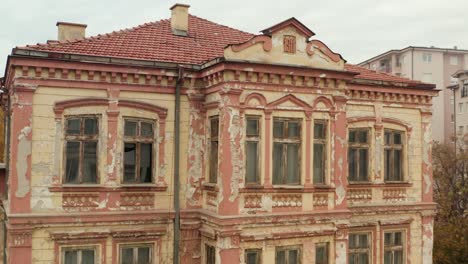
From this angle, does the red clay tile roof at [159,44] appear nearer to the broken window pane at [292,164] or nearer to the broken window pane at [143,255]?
the broken window pane at [292,164]

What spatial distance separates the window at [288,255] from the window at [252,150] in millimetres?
1978

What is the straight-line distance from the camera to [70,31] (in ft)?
54.1

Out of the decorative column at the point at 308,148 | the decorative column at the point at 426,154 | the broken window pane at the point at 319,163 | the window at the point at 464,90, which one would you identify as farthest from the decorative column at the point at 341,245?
the window at the point at 464,90

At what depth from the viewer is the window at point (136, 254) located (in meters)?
13.4

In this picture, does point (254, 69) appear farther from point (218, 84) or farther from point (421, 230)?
point (421, 230)

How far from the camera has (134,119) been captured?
13555 mm

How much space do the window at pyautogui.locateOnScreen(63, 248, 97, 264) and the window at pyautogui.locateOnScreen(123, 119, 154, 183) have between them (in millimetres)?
1997

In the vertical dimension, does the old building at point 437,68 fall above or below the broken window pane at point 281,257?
above

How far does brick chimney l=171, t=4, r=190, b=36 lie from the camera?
16438 mm

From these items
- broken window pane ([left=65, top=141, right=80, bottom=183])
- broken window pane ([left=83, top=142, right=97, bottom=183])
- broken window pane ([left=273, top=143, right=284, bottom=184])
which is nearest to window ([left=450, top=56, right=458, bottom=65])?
broken window pane ([left=273, top=143, right=284, bottom=184])

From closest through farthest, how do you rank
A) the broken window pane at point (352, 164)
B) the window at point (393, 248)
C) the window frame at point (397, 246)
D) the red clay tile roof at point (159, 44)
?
the red clay tile roof at point (159, 44), the broken window pane at point (352, 164), the window frame at point (397, 246), the window at point (393, 248)

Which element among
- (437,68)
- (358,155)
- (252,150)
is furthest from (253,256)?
(437,68)

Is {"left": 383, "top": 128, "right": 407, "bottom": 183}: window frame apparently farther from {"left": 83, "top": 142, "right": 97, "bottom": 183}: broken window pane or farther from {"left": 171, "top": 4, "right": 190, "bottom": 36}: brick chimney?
{"left": 83, "top": 142, "right": 97, "bottom": 183}: broken window pane

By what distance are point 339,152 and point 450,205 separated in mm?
21126
